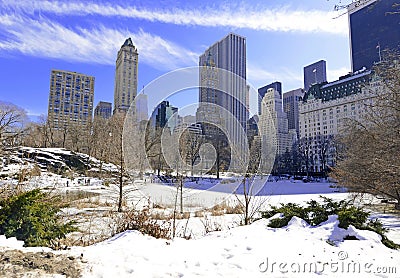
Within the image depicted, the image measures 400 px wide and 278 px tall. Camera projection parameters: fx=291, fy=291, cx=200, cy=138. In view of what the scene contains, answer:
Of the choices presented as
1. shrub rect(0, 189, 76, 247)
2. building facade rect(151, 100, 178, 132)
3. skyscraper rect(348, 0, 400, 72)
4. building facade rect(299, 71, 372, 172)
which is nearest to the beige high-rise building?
building facade rect(299, 71, 372, 172)

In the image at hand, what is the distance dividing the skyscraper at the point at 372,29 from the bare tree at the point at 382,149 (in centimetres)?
107

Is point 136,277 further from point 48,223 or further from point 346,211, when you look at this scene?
point 346,211

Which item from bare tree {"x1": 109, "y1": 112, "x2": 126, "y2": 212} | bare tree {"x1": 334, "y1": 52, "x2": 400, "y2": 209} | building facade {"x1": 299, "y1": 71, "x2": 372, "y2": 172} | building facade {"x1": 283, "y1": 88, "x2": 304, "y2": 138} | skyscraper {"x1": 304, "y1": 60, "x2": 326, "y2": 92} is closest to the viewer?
bare tree {"x1": 334, "y1": 52, "x2": 400, "y2": 209}

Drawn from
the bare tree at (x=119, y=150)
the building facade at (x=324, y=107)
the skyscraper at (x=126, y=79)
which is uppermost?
the building facade at (x=324, y=107)

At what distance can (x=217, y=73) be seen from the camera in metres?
5.96

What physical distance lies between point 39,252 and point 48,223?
92 centimetres

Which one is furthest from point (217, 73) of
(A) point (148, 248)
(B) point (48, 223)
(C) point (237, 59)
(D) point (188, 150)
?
(B) point (48, 223)

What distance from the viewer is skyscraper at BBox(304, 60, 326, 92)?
163712 mm

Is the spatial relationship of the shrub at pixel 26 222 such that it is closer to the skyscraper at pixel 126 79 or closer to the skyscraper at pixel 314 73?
the skyscraper at pixel 126 79

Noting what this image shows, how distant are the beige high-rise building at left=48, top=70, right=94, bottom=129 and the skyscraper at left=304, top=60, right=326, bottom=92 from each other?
123 metres

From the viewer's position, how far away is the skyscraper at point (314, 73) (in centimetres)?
16371

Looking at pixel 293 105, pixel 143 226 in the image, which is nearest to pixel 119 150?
pixel 143 226

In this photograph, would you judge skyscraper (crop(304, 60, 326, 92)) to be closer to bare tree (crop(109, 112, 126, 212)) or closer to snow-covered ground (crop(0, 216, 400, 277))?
bare tree (crop(109, 112, 126, 212))

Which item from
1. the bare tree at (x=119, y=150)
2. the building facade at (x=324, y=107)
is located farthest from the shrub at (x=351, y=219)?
the building facade at (x=324, y=107)
